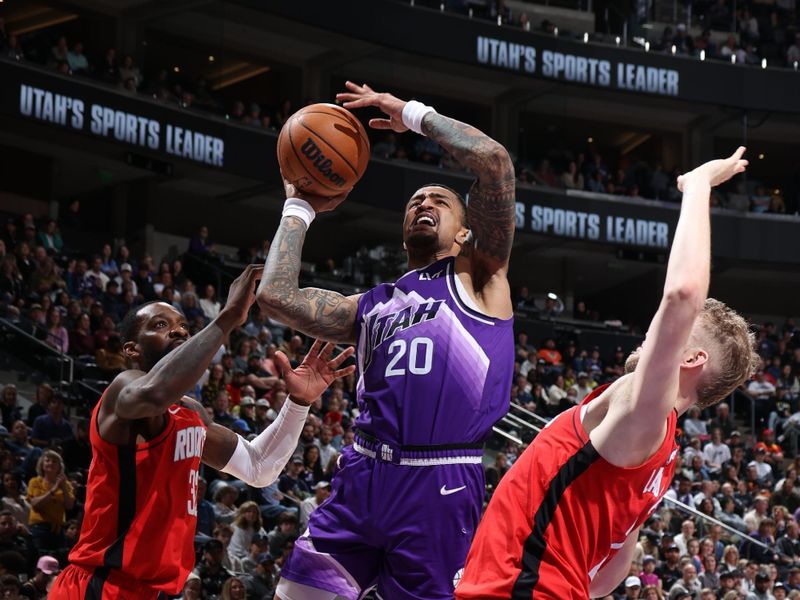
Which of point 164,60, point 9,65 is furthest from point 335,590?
point 164,60

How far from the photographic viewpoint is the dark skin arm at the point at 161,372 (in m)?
4.18

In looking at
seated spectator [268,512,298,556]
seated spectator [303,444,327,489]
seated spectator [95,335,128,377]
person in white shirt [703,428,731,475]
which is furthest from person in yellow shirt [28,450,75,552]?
person in white shirt [703,428,731,475]

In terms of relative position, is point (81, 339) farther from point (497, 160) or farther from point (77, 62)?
point (497, 160)

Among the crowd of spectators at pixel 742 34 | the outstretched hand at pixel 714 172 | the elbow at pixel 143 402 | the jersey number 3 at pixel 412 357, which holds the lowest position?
the crowd of spectators at pixel 742 34

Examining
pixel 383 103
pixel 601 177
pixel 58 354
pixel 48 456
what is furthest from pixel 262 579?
pixel 601 177

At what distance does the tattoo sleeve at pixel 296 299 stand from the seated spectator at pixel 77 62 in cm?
1585

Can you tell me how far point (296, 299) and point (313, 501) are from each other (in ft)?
23.5

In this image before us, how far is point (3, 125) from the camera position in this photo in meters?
19.9

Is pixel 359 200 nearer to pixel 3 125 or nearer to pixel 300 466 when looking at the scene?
pixel 3 125

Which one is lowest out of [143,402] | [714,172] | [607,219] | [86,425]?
[607,219]

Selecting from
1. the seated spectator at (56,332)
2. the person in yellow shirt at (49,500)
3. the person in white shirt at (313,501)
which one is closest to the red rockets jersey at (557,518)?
the person in yellow shirt at (49,500)

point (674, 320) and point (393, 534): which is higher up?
point (674, 320)

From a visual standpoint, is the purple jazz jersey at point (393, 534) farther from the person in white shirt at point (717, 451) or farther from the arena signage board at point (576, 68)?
the arena signage board at point (576, 68)

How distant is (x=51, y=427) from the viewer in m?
10.9
